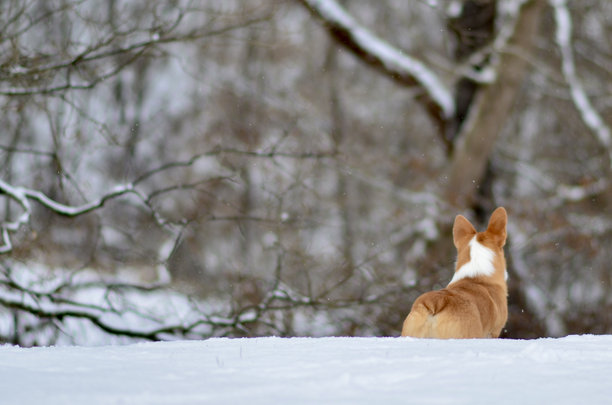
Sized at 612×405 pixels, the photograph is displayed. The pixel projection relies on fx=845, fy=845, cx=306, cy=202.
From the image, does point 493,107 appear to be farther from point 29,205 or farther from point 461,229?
point 29,205

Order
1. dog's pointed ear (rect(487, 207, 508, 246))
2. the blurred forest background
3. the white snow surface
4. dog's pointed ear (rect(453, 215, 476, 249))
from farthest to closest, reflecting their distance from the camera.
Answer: the blurred forest background → dog's pointed ear (rect(453, 215, 476, 249)) → dog's pointed ear (rect(487, 207, 508, 246)) → the white snow surface

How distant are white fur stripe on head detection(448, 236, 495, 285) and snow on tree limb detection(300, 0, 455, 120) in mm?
Answer: 8235

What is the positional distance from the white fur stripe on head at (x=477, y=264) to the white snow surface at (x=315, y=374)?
6.95ft

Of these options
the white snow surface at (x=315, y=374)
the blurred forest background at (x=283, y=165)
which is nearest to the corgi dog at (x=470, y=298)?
the white snow surface at (x=315, y=374)

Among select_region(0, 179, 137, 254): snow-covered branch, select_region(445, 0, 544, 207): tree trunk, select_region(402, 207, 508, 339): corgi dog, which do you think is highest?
select_region(445, 0, 544, 207): tree trunk

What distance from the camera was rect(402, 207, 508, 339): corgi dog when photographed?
5840 mm

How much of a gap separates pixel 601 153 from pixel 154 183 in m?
9.32

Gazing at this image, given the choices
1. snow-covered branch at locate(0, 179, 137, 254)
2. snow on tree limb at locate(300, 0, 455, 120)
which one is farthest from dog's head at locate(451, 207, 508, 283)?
snow on tree limb at locate(300, 0, 455, 120)

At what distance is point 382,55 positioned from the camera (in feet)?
52.0

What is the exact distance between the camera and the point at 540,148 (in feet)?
68.2

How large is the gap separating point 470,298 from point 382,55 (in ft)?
33.6

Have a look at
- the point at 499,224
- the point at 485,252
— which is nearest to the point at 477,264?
the point at 485,252

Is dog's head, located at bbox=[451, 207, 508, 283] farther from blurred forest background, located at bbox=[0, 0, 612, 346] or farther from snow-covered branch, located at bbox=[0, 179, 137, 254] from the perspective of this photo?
snow-covered branch, located at bbox=[0, 179, 137, 254]

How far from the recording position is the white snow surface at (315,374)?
3.42m
